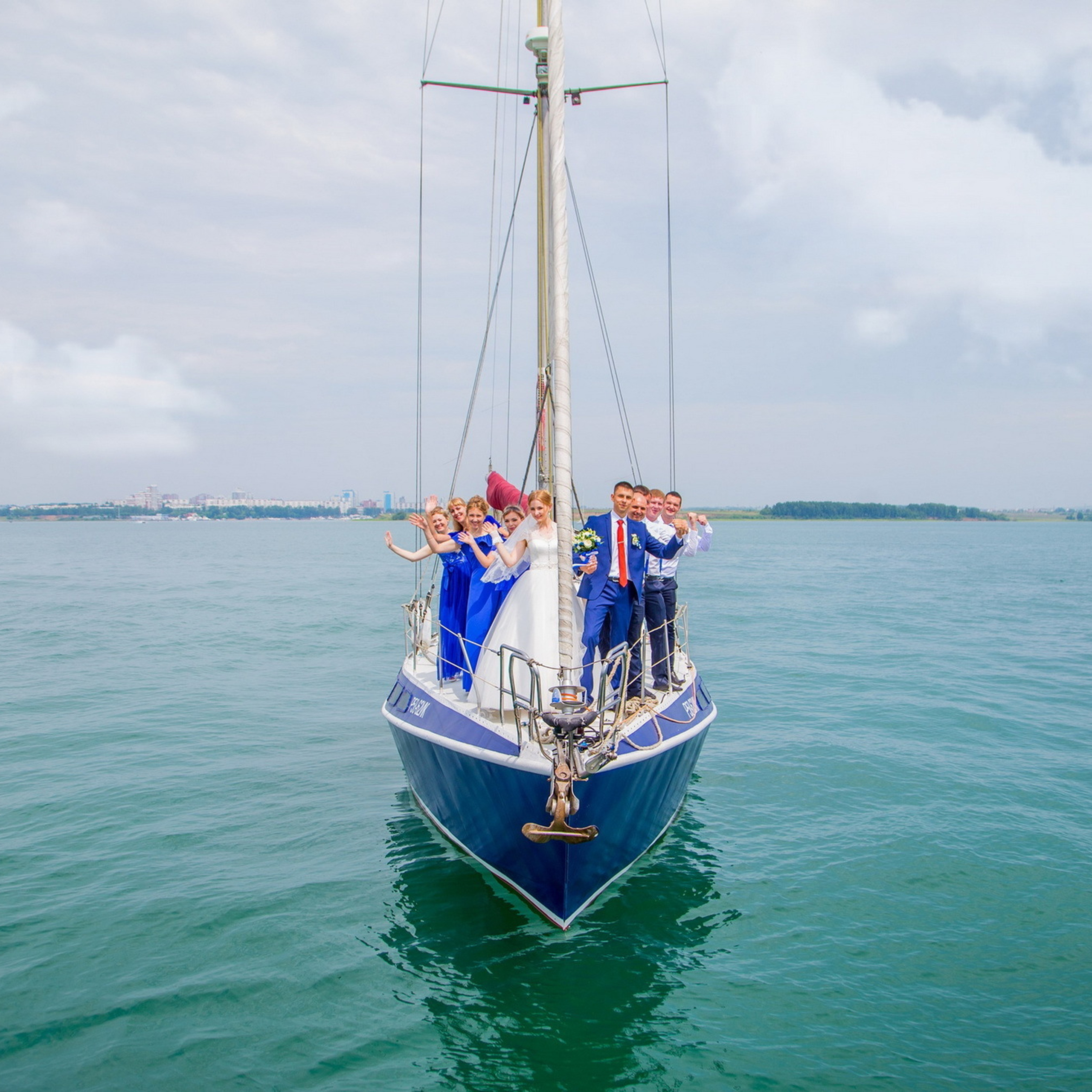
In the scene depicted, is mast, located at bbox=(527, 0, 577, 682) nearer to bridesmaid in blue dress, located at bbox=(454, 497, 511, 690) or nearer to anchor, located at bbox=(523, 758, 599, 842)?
anchor, located at bbox=(523, 758, 599, 842)

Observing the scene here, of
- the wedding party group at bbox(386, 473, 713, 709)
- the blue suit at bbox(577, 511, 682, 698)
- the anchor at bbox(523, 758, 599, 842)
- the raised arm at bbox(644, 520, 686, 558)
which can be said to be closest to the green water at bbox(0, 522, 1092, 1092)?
the anchor at bbox(523, 758, 599, 842)

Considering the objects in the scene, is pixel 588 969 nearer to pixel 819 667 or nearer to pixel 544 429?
pixel 544 429

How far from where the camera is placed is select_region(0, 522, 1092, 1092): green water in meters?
5.78

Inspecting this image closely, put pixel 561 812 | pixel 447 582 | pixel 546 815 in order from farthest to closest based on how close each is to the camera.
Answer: pixel 447 582, pixel 546 815, pixel 561 812

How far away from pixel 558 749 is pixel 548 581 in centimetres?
190

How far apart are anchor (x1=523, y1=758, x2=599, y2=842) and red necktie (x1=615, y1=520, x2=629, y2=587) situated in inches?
92.9

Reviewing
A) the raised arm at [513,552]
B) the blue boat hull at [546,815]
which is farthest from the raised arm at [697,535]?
the raised arm at [513,552]

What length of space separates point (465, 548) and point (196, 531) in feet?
560

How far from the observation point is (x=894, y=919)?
771 centimetres

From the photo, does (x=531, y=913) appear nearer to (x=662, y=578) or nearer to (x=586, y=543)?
(x=586, y=543)

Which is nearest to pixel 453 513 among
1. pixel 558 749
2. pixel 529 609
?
pixel 529 609

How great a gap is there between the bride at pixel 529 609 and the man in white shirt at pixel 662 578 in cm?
152

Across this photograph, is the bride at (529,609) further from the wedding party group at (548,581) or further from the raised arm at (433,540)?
the raised arm at (433,540)

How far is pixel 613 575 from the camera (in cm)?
819
